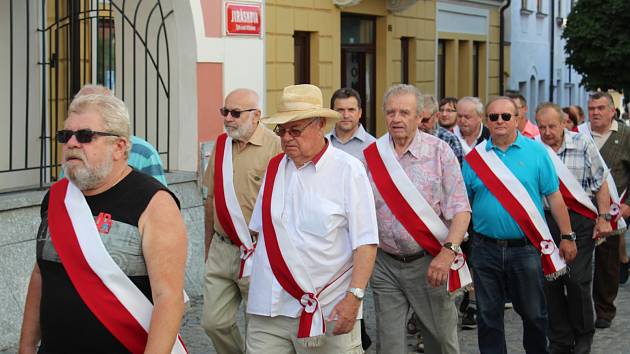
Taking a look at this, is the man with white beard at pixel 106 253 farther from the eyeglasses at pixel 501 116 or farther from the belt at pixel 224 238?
the eyeglasses at pixel 501 116

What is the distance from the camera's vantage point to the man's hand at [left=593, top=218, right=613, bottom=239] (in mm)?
8680

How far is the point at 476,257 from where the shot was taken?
24.9 ft

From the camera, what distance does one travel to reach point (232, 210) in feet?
23.7

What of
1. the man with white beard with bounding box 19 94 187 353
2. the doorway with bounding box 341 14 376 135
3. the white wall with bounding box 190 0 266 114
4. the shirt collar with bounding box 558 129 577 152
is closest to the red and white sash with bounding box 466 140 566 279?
the shirt collar with bounding box 558 129 577 152

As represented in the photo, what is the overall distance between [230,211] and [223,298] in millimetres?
534

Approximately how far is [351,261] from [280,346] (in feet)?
1.64

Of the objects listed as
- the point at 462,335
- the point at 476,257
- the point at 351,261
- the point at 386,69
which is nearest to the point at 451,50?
the point at 386,69

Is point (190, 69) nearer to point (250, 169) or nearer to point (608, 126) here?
point (608, 126)

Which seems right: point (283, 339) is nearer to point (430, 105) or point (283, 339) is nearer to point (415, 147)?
point (415, 147)

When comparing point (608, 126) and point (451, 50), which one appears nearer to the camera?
point (608, 126)

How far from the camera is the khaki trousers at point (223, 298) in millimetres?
7262

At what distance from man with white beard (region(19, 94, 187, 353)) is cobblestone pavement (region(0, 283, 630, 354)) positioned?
13.9 feet

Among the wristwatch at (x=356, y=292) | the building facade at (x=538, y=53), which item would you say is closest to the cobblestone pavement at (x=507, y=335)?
the wristwatch at (x=356, y=292)

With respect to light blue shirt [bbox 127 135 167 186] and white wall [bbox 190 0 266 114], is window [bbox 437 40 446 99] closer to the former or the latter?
white wall [bbox 190 0 266 114]
